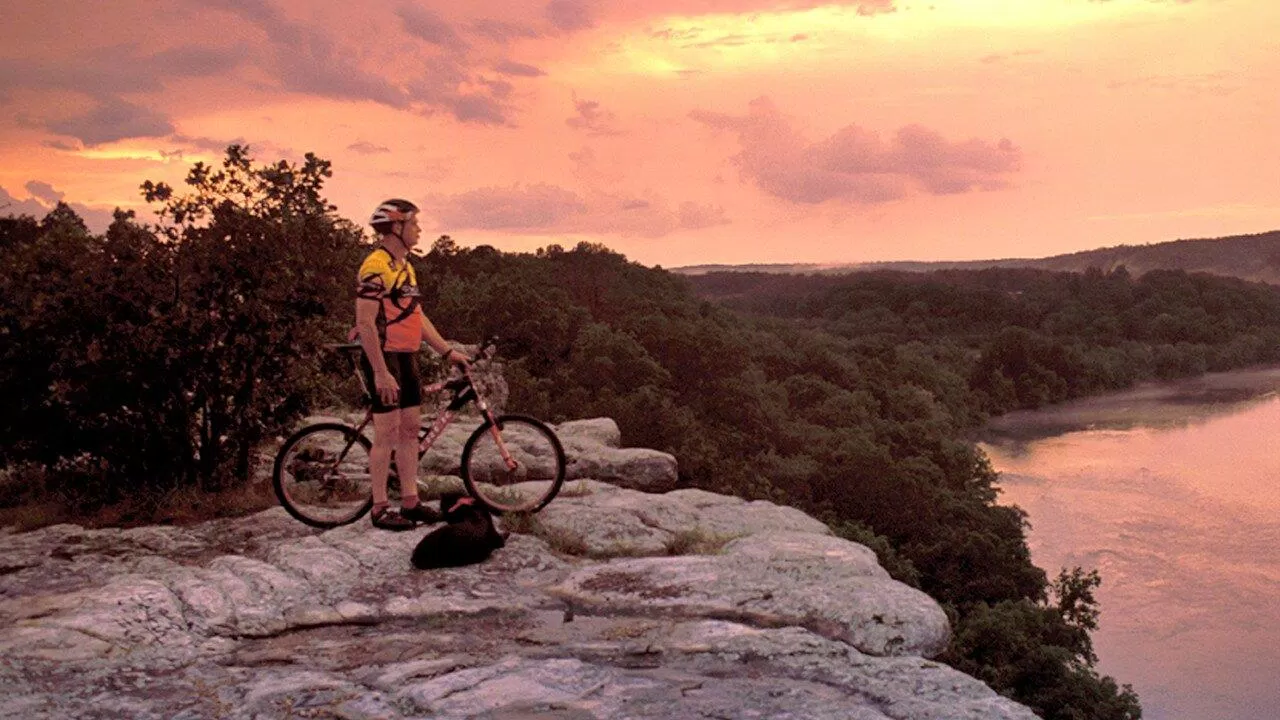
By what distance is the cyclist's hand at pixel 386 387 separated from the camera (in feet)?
26.5

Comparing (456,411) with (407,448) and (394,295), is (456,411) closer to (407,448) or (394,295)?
(407,448)

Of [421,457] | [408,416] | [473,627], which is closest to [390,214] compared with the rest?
[408,416]

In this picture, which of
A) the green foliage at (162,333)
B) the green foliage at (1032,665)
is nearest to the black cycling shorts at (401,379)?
the green foliage at (162,333)

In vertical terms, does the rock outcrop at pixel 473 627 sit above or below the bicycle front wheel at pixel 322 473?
below

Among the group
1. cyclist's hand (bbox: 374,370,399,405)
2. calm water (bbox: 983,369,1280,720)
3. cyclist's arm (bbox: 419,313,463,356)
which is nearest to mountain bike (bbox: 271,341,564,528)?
cyclist's arm (bbox: 419,313,463,356)

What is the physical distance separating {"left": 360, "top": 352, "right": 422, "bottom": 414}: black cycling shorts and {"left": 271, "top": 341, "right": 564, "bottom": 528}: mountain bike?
0.22 m

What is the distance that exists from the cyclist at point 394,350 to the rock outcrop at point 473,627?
0.41m

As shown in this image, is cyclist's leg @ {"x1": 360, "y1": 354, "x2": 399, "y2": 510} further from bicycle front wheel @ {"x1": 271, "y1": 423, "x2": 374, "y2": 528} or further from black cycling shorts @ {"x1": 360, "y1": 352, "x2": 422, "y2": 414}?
bicycle front wheel @ {"x1": 271, "y1": 423, "x2": 374, "y2": 528}

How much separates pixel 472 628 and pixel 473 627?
0.02 metres

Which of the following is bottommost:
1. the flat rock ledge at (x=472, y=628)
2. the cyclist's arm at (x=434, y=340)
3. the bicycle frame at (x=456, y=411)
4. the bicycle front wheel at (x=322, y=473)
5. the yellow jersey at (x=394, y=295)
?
the flat rock ledge at (x=472, y=628)

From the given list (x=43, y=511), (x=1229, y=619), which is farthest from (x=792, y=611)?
(x=1229, y=619)

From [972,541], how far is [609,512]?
3467 centimetres

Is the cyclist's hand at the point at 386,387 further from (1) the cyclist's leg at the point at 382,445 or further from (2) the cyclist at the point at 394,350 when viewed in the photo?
(1) the cyclist's leg at the point at 382,445

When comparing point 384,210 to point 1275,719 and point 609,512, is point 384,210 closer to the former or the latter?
point 609,512
